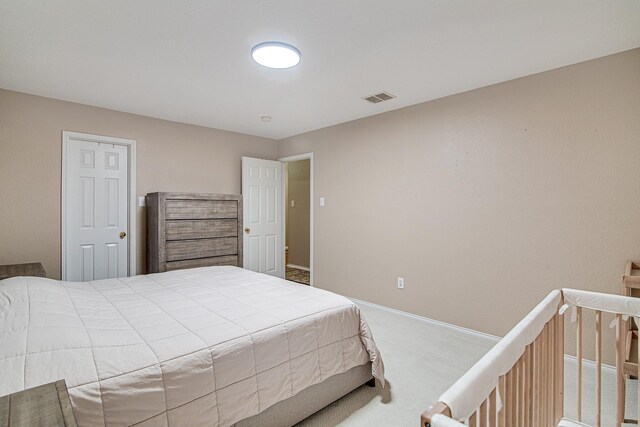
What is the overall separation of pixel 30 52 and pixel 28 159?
1240 mm

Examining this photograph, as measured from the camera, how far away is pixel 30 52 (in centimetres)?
226

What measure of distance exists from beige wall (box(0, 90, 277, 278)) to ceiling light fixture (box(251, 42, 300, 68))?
220cm

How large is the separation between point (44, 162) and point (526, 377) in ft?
13.7

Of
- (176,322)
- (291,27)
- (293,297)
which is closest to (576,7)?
(291,27)

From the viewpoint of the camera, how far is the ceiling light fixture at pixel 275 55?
213cm

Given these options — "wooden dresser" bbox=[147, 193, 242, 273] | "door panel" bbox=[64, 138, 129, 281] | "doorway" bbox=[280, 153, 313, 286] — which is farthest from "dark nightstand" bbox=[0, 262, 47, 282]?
"doorway" bbox=[280, 153, 313, 286]

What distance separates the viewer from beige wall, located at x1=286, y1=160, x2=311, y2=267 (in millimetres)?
6410

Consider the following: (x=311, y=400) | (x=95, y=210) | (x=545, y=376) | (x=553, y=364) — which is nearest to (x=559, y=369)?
(x=553, y=364)

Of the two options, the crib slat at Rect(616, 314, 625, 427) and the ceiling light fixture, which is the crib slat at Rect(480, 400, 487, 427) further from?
the ceiling light fixture

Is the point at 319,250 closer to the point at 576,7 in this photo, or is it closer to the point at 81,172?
the point at 81,172

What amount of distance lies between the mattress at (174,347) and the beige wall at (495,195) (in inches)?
60.0

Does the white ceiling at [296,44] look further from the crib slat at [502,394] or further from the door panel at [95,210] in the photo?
the crib slat at [502,394]

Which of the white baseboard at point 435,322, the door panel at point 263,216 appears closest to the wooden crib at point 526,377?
the white baseboard at point 435,322

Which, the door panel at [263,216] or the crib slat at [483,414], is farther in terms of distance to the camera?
the door panel at [263,216]
